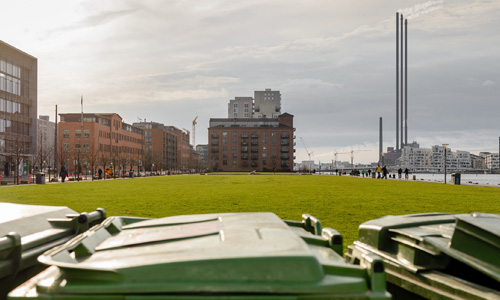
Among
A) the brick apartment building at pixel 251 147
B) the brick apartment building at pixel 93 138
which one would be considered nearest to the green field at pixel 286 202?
the brick apartment building at pixel 93 138

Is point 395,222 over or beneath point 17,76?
beneath

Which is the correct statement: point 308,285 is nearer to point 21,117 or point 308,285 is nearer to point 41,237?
point 41,237

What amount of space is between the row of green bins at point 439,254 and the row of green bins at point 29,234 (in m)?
2.26

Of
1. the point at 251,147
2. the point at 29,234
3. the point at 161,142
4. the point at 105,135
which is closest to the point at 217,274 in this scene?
the point at 29,234

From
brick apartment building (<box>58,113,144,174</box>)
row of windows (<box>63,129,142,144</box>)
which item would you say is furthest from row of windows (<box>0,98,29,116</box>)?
row of windows (<box>63,129,142,144</box>)

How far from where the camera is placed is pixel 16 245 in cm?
284

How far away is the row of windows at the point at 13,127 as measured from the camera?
6126cm

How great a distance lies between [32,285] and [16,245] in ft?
1.69

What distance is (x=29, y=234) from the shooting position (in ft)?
11.2

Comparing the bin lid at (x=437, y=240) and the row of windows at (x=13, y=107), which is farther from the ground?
the row of windows at (x=13, y=107)

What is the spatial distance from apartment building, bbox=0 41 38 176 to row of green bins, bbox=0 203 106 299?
61954 millimetres

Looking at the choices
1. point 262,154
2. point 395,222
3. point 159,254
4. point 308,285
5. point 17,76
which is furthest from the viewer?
point 262,154

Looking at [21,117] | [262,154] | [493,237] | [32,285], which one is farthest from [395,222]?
[262,154]

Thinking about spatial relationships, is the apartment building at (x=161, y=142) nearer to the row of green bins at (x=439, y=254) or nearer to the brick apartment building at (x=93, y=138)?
the brick apartment building at (x=93, y=138)
